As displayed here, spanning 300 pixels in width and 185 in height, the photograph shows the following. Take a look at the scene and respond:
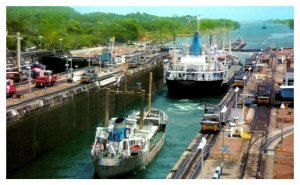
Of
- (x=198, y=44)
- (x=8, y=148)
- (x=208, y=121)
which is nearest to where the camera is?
(x=8, y=148)

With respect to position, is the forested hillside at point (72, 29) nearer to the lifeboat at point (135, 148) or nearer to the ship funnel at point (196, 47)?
the ship funnel at point (196, 47)

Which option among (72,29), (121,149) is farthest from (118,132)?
(72,29)

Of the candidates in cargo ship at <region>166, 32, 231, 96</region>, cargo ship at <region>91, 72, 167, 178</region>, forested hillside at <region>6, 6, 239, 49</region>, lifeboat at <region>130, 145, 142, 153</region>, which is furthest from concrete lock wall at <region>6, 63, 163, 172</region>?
forested hillside at <region>6, 6, 239, 49</region>

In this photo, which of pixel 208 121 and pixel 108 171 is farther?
pixel 208 121

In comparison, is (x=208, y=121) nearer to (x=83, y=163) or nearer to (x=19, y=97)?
(x=83, y=163)

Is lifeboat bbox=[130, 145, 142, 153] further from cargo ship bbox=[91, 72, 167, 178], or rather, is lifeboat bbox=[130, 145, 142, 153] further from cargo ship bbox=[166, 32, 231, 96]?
cargo ship bbox=[166, 32, 231, 96]
